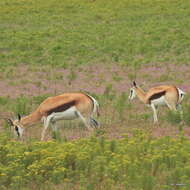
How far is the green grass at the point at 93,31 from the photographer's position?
84.7 ft

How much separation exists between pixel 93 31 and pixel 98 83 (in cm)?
1210

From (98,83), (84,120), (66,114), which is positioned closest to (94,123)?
(84,120)

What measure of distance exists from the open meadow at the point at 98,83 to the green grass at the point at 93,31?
5 cm

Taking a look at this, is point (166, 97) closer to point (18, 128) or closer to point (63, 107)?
point (63, 107)

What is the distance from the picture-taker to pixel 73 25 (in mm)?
35250

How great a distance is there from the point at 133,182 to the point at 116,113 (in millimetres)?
6920

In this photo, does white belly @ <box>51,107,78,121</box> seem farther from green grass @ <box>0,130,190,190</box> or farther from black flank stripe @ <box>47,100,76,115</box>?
green grass @ <box>0,130,190,190</box>

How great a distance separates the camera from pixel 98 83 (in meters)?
20.7

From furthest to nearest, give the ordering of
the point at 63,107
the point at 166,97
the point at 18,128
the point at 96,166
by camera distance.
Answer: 1. the point at 166,97
2. the point at 63,107
3. the point at 18,128
4. the point at 96,166

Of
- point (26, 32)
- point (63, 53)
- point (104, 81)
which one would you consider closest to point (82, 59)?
point (63, 53)

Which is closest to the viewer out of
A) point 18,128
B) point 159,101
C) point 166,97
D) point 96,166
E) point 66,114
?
point 96,166

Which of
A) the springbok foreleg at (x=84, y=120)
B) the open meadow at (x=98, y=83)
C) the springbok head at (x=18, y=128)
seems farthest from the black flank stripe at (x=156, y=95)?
the springbok head at (x=18, y=128)

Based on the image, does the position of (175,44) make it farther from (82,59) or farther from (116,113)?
(116,113)

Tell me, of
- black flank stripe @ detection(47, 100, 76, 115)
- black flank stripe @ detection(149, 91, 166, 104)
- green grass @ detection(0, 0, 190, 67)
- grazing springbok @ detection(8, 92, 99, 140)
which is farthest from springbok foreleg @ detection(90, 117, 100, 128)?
green grass @ detection(0, 0, 190, 67)
